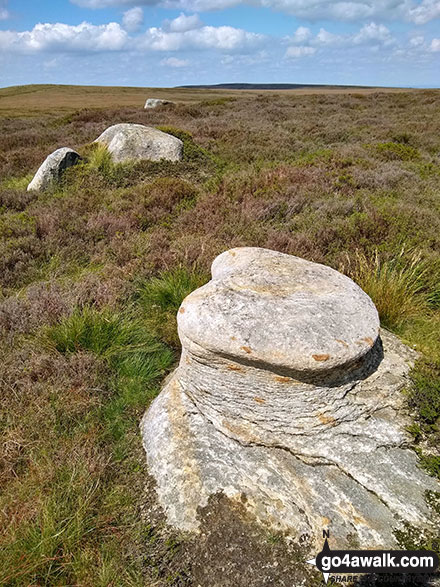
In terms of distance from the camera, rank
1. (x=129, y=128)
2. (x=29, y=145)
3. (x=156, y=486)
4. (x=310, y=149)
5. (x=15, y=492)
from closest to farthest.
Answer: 1. (x=15, y=492)
2. (x=156, y=486)
3. (x=129, y=128)
4. (x=310, y=149)
5. (x=29, y=145)

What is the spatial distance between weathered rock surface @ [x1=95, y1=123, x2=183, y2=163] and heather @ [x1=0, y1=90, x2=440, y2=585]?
17.0 inches

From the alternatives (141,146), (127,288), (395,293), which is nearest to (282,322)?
(395,293)

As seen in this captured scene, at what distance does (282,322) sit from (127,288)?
3182 mm

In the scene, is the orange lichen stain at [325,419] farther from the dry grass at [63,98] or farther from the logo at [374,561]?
the dry grass at [63,98]

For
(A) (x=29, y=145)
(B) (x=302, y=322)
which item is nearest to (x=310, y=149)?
(A) (x=29, y=145)

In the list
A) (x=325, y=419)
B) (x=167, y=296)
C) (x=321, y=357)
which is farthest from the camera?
(x=167, y=296)

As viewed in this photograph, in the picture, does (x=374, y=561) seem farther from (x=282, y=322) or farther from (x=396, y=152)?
(x=396, y=152)

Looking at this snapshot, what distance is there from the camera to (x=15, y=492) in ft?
9.66

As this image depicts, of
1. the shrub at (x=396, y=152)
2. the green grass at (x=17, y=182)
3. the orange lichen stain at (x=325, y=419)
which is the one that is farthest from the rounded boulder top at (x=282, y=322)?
the shrub at (x=396, y=152)

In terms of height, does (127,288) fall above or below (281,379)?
below

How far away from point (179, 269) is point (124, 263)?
152 cm

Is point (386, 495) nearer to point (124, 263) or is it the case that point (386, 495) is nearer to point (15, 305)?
point (15, 305)

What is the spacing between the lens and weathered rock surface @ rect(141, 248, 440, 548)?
9.68 ft

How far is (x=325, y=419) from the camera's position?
3.44 m
